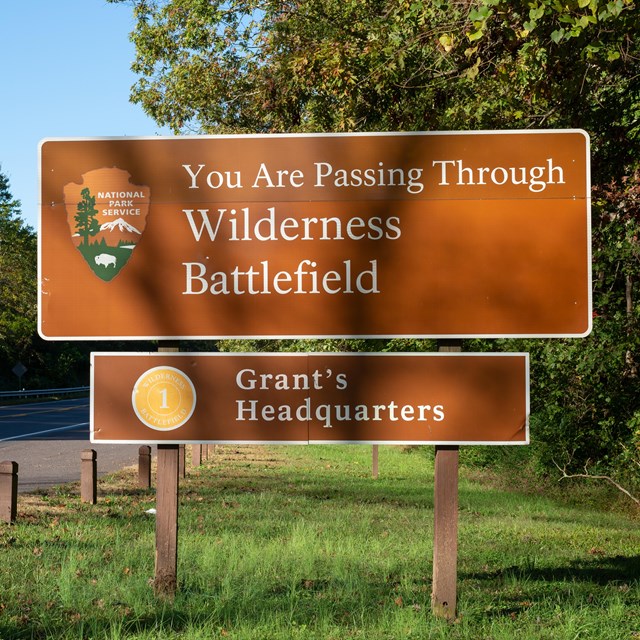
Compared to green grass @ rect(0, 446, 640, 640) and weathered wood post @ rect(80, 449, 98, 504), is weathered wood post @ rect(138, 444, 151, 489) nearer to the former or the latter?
green grass @ rect(0, 446, 640, 640)

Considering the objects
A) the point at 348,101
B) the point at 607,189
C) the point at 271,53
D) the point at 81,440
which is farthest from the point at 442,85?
the point at 81,440

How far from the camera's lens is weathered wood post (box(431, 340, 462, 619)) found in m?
7.02

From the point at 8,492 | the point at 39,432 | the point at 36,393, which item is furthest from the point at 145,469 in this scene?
the point at 36,393

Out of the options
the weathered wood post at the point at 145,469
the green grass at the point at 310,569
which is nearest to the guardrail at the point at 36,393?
the weathered wood post at the point at 145,469

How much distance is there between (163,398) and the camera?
7285 millimetres

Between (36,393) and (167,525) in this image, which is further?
(36,393)

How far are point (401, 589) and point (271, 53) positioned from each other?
1009 centimetres

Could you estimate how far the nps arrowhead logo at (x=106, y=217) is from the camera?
736cm

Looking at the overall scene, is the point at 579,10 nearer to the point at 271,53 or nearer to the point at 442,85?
the point at 442,85

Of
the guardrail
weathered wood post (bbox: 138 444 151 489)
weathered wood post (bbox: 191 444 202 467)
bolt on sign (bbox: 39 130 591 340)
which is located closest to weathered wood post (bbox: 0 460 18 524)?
weathered wood post (bbox: 138 444 151 489)

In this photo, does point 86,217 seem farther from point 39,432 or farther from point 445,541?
point 39,432

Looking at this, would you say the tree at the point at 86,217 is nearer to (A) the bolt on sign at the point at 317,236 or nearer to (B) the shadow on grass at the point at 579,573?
(A) the bolt on sign at the point at 317,236

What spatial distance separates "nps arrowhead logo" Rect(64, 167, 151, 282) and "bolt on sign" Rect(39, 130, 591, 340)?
0.4 inches

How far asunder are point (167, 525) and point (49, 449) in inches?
732
